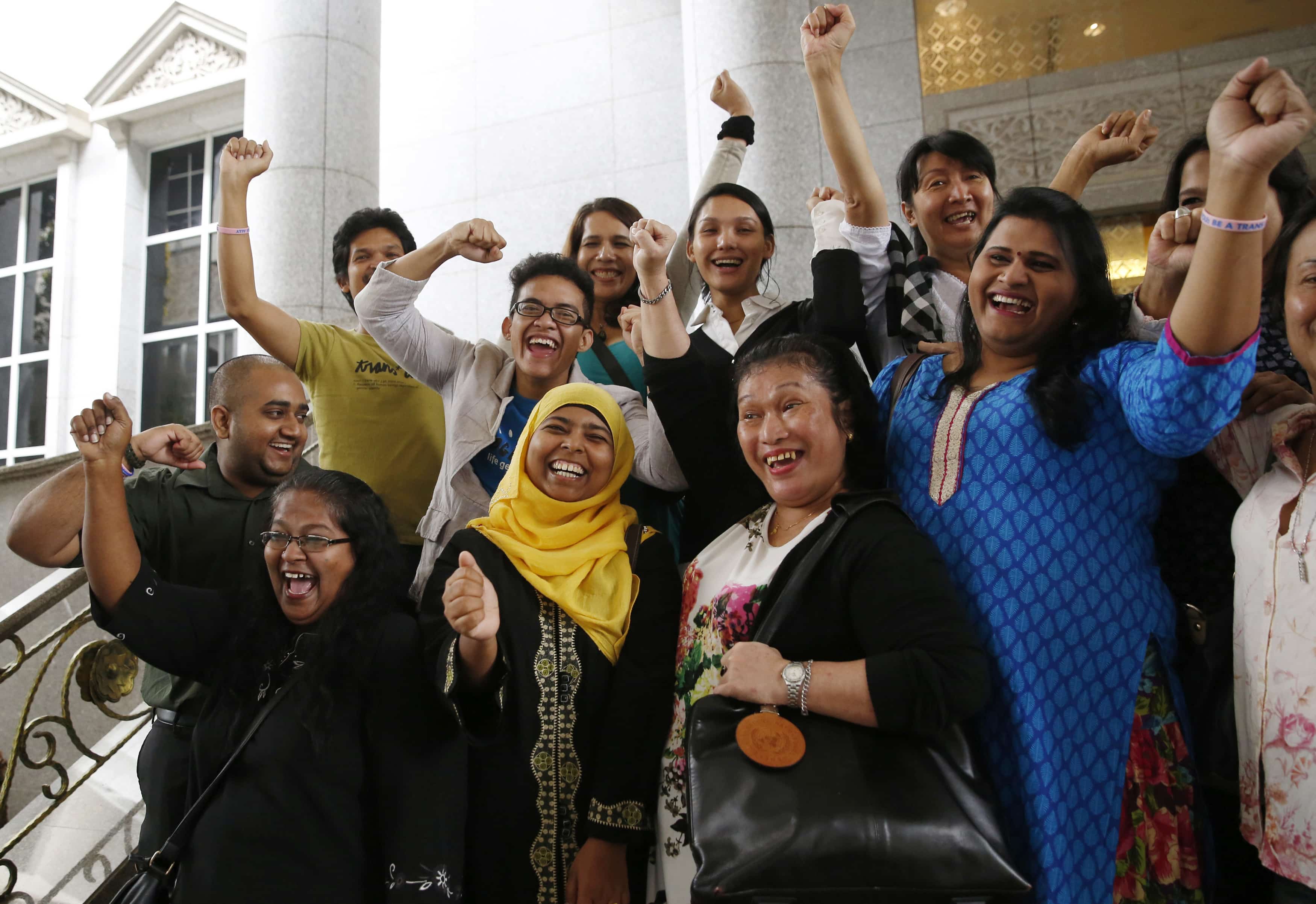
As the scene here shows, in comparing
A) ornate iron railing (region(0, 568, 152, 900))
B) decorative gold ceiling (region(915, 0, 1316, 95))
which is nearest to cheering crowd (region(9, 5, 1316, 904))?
ornate iron railing (region(0, 568, 152, 900))

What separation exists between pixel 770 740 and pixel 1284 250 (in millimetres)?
1475

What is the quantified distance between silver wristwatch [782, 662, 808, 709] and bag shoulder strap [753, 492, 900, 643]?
0.37 ft

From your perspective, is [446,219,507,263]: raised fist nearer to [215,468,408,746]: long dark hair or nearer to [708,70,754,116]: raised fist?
[215,468,408,746]: long dark hair

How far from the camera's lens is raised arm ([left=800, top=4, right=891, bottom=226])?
2.42 meters

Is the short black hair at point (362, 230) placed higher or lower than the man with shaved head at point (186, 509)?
higher

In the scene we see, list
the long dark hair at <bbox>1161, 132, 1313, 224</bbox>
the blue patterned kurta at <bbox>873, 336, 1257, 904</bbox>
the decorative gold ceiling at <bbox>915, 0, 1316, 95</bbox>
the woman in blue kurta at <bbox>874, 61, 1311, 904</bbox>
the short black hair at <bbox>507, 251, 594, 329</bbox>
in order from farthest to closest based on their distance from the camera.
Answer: the decorative gold ceiling at <bbox>915, 0, 1316, 95</bbox> → the short black hair at <bbox>507, 251, 594, 329</bbox> → the long dark hair at <bbox>1161, 132, 1313, 224</bbox> → the blue patterned kurta at <bbox>873, 336, 1257, 904</bbox> → the woman in blue kurta at <bbox>874, 61, 1311, 904</bbox>

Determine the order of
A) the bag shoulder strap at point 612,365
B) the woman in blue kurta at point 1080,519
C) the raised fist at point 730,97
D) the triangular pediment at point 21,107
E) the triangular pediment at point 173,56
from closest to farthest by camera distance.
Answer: the woman in blue kurta at point 1080,519, the bag shoulder strap at point 612,365, the raised fist at point 730,97, the triangular pediment at point 173,56, the triangular pediment at point 21,107

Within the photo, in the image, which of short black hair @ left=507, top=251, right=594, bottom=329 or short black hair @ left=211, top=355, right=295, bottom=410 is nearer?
short black hair @ left=211, top=355, right=295, bottom=410

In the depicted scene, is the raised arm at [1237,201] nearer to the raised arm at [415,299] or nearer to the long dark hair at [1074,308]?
the long dark hair at [1074,308]

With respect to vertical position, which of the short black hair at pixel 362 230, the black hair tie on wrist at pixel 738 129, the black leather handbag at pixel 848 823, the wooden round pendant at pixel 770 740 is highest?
the black hair tie on wrist at pixel 738 129

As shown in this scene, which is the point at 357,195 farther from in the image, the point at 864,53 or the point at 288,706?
the point at 288,706

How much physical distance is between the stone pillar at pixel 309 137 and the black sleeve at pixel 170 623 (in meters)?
3.74

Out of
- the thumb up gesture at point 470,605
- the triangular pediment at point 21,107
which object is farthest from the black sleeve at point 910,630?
the triangular pediment at point 21,107

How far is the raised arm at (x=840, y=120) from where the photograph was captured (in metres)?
2.42
